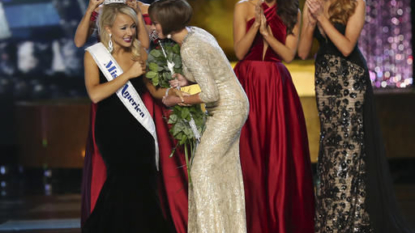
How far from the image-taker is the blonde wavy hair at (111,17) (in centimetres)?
390

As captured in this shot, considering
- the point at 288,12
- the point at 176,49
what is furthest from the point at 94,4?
the point at 288,12

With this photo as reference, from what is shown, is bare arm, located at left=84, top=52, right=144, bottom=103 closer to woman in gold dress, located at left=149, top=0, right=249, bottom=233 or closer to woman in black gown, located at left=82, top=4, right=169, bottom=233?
woman in black gown, located at left=82, top=4, right=169, bottom=233

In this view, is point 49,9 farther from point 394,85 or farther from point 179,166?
point 179,166

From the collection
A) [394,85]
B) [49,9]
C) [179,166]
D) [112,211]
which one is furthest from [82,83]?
[112,211]

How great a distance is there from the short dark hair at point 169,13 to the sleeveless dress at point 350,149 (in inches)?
37.1

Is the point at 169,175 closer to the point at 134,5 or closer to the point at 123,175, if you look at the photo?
the point at 123,175

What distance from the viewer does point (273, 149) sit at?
4.41 meters

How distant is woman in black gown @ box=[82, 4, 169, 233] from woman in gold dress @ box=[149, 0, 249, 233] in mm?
245

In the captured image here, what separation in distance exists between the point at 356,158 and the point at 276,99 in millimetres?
570

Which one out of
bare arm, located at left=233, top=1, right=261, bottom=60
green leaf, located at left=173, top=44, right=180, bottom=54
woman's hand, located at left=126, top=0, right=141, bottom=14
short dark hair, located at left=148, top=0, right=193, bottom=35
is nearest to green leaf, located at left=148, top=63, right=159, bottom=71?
green leaf, located at left=173, top=44, right=180, bottom=54

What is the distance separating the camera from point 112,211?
3.86 meters

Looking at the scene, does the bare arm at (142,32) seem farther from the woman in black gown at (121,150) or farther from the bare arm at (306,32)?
the bare arm at (306,32)

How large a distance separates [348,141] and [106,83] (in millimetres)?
1286

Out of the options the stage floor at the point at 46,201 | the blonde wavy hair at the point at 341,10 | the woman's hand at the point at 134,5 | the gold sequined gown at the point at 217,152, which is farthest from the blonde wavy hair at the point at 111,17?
the stage floor at the point at 46,201
